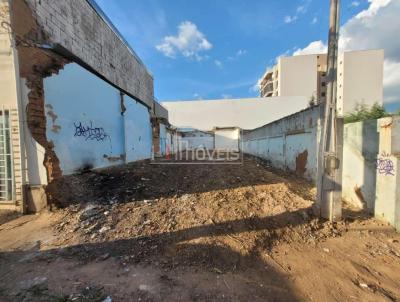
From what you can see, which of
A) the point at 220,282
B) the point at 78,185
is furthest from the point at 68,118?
the point at 220,282

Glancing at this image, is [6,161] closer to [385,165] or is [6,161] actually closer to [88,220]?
[88,220]

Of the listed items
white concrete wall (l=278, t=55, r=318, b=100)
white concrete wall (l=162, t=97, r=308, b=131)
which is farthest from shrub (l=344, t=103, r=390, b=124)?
white concrete wall (l=278, t=55, r=318, b=100)

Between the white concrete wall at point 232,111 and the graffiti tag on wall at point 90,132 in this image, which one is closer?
the graffiti tag on wall at point 90,132

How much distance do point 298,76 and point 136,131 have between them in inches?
1355

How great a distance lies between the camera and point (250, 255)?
2.87 metres

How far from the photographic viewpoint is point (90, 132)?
19.1 feet

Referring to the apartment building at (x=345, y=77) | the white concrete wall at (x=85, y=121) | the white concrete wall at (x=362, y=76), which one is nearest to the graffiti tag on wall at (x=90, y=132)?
the white concrete wall at (x=85, y=121)

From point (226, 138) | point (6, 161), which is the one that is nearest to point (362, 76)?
point (226, 138)

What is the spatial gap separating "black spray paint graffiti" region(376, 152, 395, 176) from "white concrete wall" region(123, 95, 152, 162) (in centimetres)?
738

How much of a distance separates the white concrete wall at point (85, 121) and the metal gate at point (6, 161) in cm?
61

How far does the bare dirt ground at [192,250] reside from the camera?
7.30 feet

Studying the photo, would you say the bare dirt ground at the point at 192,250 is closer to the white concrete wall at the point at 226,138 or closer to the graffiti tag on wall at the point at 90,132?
the graffiti tag on wall at the point at 90,132

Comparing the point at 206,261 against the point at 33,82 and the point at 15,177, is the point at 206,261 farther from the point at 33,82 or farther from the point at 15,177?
the point at 33,82

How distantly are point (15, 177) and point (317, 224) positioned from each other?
5.39 metres
